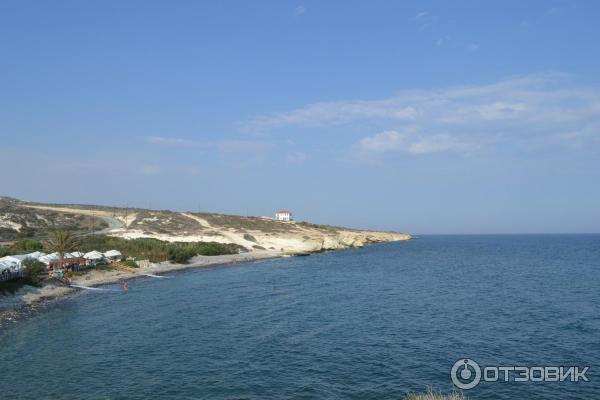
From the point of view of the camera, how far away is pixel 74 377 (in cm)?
2581

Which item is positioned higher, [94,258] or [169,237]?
[169,237]

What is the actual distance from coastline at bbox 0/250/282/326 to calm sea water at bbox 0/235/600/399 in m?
2.81

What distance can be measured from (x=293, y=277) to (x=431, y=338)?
122ft

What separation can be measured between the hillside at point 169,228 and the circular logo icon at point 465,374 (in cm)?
8480

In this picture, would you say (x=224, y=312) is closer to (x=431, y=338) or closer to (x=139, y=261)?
(x=431, y=338)

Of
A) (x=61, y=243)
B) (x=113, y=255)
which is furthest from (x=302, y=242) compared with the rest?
(x=61, y=243)

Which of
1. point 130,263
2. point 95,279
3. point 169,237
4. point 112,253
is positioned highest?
point 169,237

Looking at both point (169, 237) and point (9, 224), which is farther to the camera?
point (169, 237)

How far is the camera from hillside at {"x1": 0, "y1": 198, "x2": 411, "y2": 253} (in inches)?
4082

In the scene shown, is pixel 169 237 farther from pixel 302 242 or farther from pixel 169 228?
pixel 302 242

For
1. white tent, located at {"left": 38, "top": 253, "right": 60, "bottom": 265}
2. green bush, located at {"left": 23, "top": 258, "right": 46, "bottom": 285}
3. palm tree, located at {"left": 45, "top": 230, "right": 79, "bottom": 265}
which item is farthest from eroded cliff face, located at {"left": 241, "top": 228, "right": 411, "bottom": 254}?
green bush, located at {"left": 23, "top": 258, "right": 46, "bottom": 285}

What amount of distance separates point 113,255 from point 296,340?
50.7 m

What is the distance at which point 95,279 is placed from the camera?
62.9 meters

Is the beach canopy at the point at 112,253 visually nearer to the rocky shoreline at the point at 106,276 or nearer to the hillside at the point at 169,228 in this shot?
the rocky shoreline at the point at 106,276
